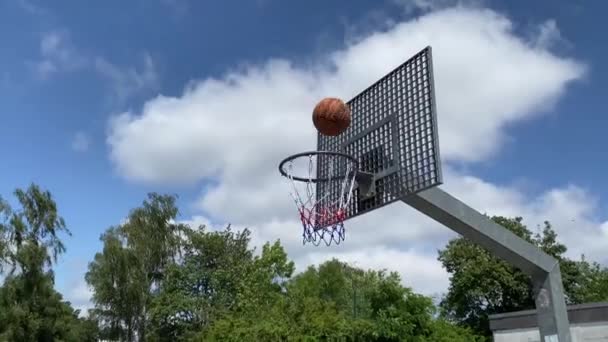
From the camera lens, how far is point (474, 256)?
3209 centimetres

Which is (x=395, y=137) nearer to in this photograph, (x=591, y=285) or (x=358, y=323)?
(x=358, y=323)

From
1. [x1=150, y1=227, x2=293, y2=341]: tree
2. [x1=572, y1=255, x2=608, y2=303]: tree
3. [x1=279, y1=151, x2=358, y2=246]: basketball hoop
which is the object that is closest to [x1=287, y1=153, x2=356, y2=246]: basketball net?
[x1=279, y1=151, x2=358, y2=246]: basketball hoop

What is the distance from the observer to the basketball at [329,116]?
30.6ft

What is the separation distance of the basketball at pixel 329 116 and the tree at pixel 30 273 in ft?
68.8

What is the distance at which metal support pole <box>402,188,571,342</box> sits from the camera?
31.0ft

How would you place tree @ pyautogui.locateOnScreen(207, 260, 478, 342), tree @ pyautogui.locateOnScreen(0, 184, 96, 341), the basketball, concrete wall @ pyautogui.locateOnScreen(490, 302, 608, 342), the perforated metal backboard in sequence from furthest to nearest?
tree @ pyautogui.locateOnScreen(0, 184, 96, 341)
tree @ pyautogui.locateOnScreen(207, 260, 478, 342)
concrete wall @ pyautogui.locateOnScreen(490, 302, 608, 342)
the basketball
the perforated metal backboard

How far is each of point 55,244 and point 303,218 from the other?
20.8m

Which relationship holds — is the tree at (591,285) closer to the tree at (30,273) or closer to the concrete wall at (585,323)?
the concrete wall at (585,323)

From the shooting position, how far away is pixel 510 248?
1015cm

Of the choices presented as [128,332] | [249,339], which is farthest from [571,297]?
[128,332]

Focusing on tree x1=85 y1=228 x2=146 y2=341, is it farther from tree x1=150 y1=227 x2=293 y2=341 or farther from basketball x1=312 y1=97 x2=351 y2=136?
basketball x1=312 y1=97 x2=351 y2=136

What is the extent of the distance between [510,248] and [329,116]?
13.1 feet

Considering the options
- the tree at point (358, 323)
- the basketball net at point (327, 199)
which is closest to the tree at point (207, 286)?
the tree at point (358, 323)

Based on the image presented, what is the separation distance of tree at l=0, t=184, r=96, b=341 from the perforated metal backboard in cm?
2053
